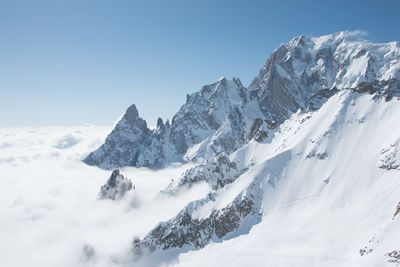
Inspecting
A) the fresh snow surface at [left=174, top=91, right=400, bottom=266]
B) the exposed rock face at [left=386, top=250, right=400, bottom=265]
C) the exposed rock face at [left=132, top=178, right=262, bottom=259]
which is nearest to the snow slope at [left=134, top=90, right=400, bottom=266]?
the fresh snow surface at [left=174, top=91, right=400, bottom=266]

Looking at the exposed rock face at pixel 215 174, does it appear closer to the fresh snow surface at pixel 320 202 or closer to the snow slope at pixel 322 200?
the fresh snow surface at pixel 320 202

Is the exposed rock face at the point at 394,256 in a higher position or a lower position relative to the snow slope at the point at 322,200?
lower

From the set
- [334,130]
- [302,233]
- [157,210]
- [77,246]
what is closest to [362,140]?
[334,130]

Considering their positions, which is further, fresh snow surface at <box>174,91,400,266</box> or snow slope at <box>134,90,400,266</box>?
snow slope at <box>134,90,400,266</box>

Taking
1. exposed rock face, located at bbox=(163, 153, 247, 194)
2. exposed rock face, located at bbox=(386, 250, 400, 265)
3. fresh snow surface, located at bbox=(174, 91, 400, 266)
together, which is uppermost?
exposed rock face, located at bbox=(163, 153, 247, 194)

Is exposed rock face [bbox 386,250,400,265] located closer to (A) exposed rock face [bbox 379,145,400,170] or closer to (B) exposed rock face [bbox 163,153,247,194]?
(A) exposed rock face [bbox 379,145,400,170]

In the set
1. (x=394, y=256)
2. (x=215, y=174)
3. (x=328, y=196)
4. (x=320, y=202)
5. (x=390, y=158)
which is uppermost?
(x=215, y=174)

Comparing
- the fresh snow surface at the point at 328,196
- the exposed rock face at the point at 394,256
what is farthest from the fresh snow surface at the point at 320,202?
the exposed rock face at the point at 394,256

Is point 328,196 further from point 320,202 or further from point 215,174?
point 215,174

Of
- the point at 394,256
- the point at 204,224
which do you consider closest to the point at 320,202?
the point at 394,256

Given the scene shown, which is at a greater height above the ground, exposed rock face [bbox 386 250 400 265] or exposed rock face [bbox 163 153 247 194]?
exposed rock face [bbox 163 153 247 194]

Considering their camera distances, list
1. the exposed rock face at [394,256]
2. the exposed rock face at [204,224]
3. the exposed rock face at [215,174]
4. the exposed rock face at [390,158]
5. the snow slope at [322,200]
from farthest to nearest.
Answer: the exposed rock face at [215,174] < the exposed rock face at [204,224] < the exposed rock face at [390,158] < the snow slope at [322,200] < the exposed rock face at [394,256]

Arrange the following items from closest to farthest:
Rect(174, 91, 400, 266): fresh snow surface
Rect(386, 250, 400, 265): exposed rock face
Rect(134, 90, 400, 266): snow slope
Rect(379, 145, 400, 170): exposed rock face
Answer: Rect(386, 250, 400, 265): exposed rock face
Rect(174, 91, 400, 266): fresh snow surface
Rect(134, 90, 400, 266): snow slope
Rect(379, 145, 400, 170): exposed rock face

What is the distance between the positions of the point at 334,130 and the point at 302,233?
53.8 meters
